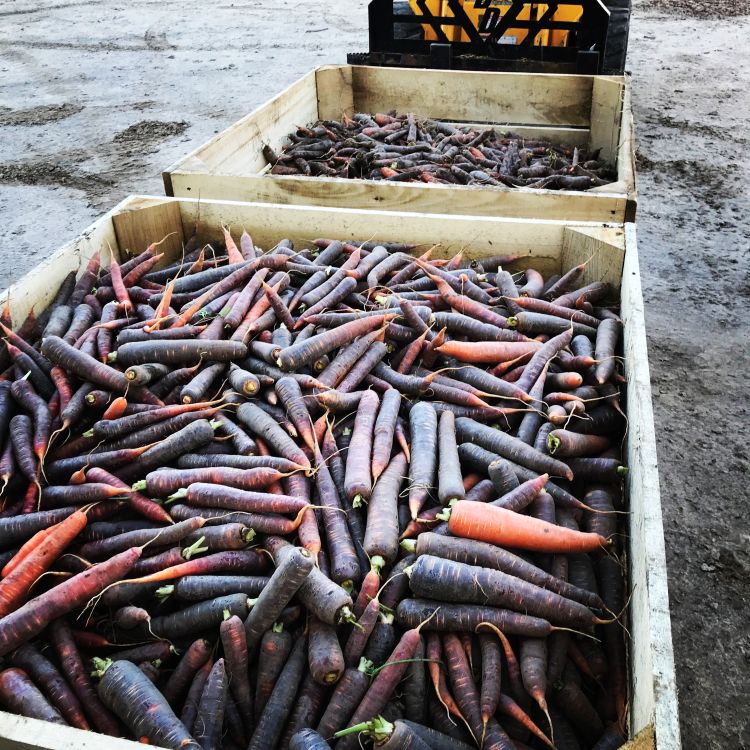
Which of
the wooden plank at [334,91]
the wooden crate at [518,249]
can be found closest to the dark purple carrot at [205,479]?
the wooden crate at [518,249]

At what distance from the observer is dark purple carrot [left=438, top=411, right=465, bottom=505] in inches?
81.6

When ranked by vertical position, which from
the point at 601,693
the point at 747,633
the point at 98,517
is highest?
the point at 98,517

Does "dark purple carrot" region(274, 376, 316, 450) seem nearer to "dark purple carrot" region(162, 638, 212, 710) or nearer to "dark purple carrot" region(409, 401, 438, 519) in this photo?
"dark purple carrot" region(409, 401, 438, 519)

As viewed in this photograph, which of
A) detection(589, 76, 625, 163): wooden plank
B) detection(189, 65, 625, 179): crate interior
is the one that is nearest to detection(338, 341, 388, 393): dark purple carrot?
detection(189, 65, 625, 179): crate interior

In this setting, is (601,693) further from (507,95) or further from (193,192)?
(507,95)

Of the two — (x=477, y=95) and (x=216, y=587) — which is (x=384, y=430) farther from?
(x=477, y=95)

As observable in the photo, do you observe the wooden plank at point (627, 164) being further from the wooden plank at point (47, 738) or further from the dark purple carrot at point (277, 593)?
the wooden plank at point (47, 738)

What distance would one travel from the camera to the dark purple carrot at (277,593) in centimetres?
170

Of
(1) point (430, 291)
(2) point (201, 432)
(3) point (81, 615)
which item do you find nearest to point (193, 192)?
(1) point (430, 291)

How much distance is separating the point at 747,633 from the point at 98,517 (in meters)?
2.72

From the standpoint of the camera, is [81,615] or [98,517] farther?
[98,517]

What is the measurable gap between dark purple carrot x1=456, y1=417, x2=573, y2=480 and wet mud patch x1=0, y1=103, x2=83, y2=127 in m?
9.16

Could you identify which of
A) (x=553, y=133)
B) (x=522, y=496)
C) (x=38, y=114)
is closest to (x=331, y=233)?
(x=522, y=496)

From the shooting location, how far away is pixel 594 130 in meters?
5.66
